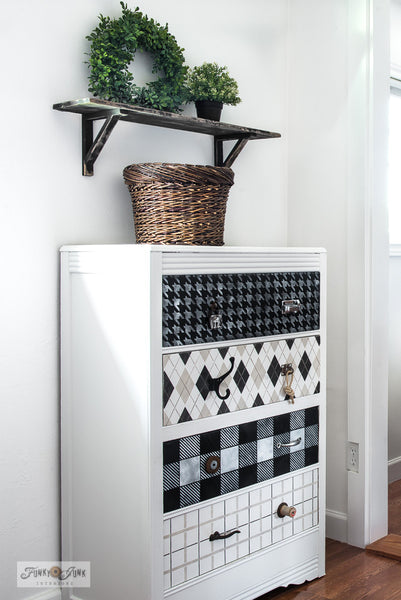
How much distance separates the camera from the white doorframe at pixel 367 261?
251cm

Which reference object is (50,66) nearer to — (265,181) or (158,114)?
(158,114)

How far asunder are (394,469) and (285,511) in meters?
1.35

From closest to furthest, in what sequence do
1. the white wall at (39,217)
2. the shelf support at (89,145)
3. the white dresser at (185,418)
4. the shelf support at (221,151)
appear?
the white dresser at (185,418)
the white wall at (39,217)
the shelf support at (89,145)
the shelf support at (221,151)

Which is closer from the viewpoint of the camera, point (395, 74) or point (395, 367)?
point (395, 74)

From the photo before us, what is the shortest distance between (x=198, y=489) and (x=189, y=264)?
0.60 meters

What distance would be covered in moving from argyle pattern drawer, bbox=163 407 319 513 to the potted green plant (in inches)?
39.5

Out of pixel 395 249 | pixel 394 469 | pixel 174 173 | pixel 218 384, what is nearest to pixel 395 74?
pixel 395 249

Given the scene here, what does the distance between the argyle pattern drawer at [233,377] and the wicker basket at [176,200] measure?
0.34 meters

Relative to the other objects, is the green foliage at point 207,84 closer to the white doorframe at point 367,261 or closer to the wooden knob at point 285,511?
the white doorframe at point 367,261

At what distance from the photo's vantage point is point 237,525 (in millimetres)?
2014

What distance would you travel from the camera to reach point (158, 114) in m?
2.05

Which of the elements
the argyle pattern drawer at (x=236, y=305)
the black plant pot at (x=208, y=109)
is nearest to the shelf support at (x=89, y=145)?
the black plant pot at (x=208, y=109)

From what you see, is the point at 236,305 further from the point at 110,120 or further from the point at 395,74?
the point at 395,74

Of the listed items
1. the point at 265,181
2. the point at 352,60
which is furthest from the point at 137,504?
the point at 352,60
